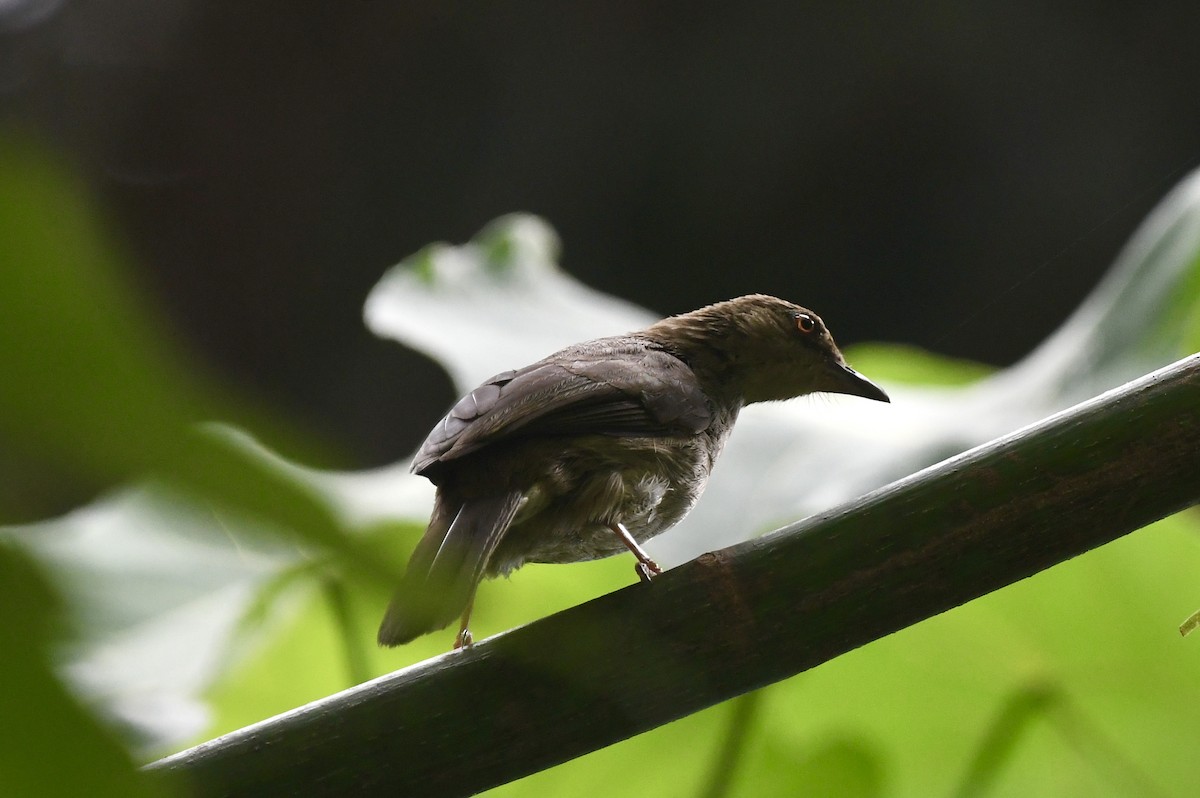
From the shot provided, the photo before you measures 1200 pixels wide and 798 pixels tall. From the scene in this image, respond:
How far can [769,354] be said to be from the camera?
2.02m

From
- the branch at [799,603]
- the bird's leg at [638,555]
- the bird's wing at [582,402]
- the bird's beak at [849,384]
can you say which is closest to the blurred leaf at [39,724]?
the branch at [799,603]

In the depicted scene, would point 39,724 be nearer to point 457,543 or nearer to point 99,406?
point 99,406

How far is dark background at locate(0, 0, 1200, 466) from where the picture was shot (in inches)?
175

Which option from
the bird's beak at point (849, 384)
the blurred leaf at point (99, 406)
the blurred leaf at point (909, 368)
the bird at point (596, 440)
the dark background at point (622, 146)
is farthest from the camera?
the dark background at point (622, 146)

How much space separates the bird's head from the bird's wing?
3.8 inches

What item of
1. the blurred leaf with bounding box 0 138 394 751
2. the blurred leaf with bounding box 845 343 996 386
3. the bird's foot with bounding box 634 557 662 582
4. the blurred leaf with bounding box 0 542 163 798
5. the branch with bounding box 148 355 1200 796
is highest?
the blurred leaf with bounding box 0 138 394 751

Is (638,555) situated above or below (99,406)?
below

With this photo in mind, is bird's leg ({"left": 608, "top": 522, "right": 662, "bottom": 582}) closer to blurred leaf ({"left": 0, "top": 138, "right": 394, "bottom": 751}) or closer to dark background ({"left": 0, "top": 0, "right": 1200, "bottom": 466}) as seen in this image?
blurred leaf ({"left": 0, "top": 138, "right": 394, "bottom": 751})

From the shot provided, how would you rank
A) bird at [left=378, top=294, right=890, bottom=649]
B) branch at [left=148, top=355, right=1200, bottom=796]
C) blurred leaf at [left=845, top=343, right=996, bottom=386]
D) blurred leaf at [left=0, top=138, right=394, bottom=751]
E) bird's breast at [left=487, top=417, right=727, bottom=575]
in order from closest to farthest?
blurred leaf at [left=0, top=138, right=394, bottom=751], branch at [left=148, top=355, right=1200, bottom=796], bird at [left=378, top=294, right=890, bottom=649], bird's breast at [left=487, top=417, right=727, bottom=575], blurred leaf at [left=845, top=343, right=996, bottom=386]

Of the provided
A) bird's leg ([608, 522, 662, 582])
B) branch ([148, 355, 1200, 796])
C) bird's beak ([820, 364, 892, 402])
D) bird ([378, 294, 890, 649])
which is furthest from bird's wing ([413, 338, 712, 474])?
branch ([148, 355, 1200, 796])

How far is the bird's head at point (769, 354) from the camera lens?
199cm

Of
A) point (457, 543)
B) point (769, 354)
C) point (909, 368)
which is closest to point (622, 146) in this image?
point (909, 368)

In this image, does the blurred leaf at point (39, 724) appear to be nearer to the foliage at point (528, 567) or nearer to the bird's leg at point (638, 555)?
the foliage at point (528, 567)

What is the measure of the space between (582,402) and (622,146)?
12.5 feet
